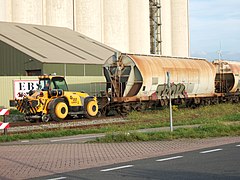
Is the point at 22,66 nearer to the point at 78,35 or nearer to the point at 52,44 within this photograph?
the point at 52,44

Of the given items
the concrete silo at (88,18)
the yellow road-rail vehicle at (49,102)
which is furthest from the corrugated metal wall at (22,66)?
the concrete silo at (88,18)

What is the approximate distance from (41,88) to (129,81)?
629 centimetres

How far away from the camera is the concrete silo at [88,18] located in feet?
193

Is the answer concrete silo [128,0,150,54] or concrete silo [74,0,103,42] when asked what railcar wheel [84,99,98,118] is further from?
concrete silo [128,0,150,54]

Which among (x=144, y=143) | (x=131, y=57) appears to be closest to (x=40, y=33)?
(x=131, y=57)

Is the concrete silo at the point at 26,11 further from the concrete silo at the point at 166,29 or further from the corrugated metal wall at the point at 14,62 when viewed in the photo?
the concrete silo at the point at 166,29

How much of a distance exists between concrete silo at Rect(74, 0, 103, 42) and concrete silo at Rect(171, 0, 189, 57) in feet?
67.4

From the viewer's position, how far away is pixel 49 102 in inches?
1098

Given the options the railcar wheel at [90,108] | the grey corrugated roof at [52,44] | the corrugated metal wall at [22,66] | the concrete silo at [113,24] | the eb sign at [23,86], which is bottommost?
the railcar wheel at [90,108]

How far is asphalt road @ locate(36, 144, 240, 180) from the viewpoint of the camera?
10484 mm

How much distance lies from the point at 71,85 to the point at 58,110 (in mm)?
14005

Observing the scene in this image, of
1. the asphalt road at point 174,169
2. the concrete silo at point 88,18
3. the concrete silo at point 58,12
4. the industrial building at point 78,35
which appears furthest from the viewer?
the concrete silo at point 88,18

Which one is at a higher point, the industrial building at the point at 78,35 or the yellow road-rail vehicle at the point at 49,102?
the industrial building at the point at 78,35

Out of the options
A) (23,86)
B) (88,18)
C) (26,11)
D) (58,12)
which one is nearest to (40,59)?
(23,86)
